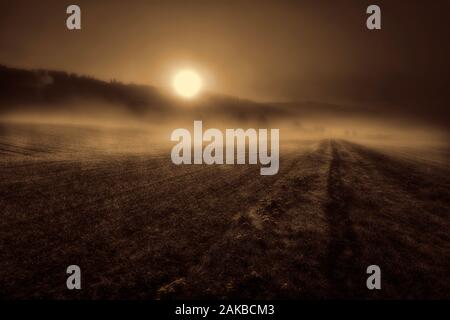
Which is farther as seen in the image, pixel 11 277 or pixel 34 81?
pixel 34 81

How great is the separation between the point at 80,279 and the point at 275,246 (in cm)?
564

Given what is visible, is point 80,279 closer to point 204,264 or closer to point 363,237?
point 204,264

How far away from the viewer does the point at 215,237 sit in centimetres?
972

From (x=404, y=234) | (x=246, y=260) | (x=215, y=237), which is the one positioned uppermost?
(x=215, y=237)

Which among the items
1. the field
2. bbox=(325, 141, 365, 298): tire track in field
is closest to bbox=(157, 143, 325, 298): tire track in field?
the field

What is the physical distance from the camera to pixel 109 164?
21469 mm

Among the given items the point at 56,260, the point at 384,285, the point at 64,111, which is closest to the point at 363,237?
the point at 384,285

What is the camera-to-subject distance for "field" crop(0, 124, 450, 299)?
7078mm

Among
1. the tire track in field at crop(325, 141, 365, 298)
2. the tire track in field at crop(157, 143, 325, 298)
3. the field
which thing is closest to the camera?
the tire track in field at crop(157, 143, 325, 298)

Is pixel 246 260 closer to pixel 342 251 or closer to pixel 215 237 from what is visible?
pixel 215 237

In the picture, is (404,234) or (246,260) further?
(404,234)

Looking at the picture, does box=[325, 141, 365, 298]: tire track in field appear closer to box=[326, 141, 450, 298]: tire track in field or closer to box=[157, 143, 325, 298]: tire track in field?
box=[326, 141, 450, 298]: tire track in field

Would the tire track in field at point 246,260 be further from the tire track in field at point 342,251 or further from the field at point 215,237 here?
the tire track in field at point 342,251

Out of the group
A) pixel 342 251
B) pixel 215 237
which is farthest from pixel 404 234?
pixel 215 237
